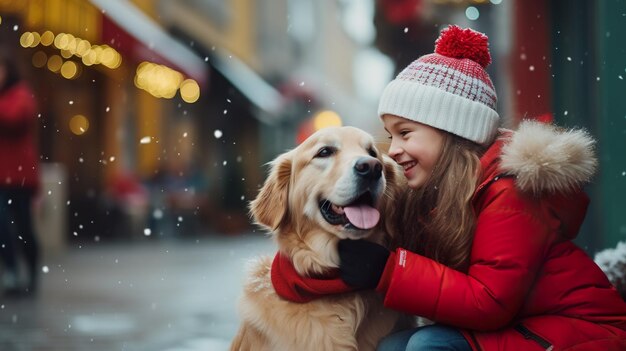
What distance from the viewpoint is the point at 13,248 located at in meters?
7.23

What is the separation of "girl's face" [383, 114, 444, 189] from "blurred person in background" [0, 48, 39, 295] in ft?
17.0

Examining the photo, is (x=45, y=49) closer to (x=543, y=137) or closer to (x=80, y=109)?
(x=80, y=109)

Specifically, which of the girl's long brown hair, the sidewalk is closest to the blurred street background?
the sidewalk

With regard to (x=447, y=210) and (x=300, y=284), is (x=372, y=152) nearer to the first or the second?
(x=447, y=210)

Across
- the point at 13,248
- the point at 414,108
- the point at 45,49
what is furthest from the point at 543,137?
the point at 45,49

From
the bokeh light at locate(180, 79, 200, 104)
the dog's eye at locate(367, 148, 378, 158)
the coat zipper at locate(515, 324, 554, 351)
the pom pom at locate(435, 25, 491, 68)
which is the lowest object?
the bokeh light at locate(180, 79, 200, 104)

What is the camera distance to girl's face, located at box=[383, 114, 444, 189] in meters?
2.84

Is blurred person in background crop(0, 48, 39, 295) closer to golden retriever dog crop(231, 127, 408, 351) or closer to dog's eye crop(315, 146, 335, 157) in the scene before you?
golden retriever dog crop(231, 127, 408, 351)

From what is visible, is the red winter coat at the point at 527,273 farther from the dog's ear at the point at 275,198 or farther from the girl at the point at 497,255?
the dog's ear at the point at 275,198

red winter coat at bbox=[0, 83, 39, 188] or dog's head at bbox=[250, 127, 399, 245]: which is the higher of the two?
dog's head at bbox=[250, 127, 399, 245]

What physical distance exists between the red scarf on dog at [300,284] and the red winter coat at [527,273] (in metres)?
0.26

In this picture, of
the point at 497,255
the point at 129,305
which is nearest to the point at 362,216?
the point at 497,255

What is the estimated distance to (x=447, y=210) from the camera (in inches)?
106

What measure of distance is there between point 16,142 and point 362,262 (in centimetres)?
593
